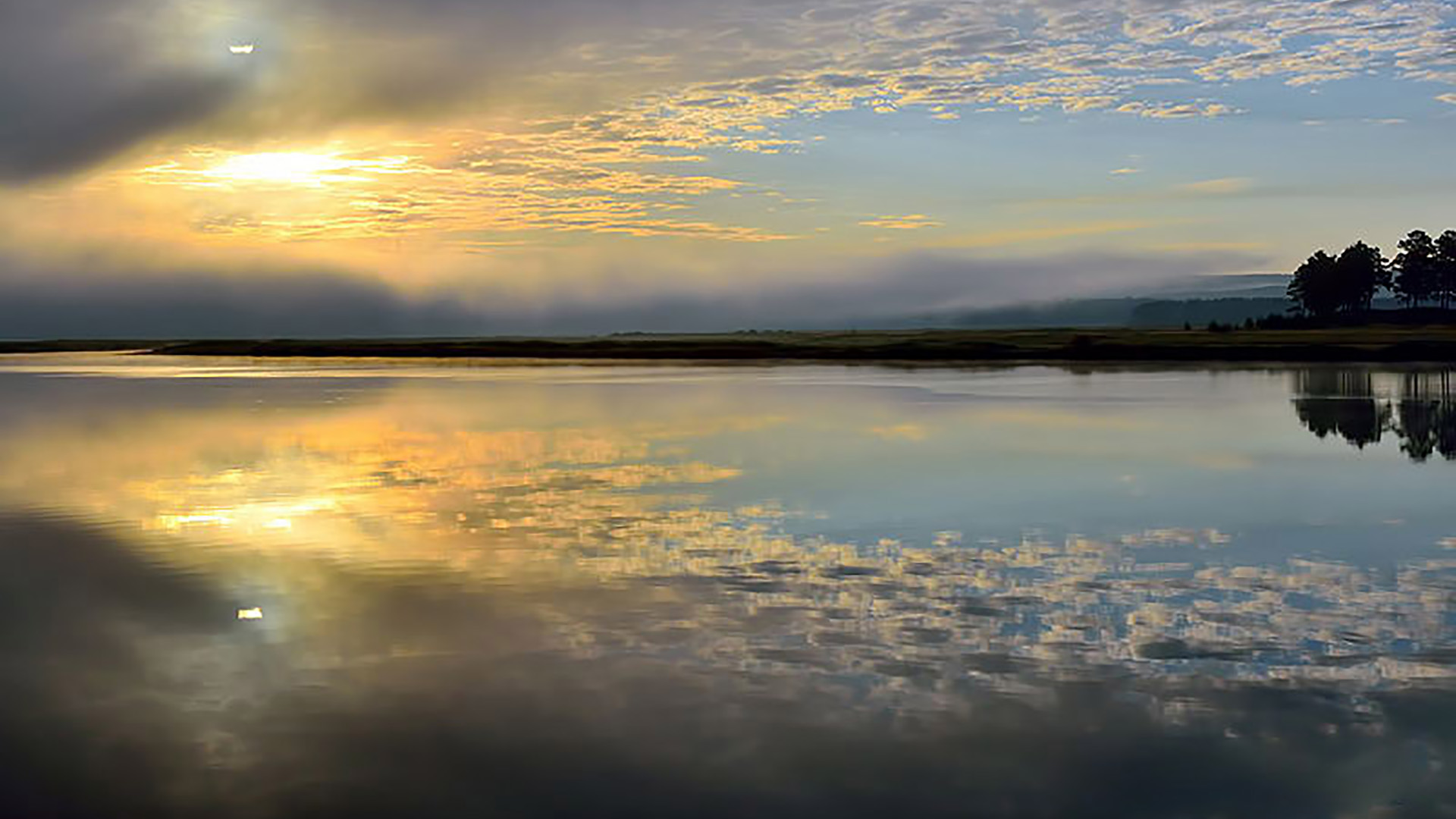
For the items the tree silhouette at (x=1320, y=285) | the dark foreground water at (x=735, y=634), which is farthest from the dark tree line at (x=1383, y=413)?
the tree silhouette at (x=1320, y=285)

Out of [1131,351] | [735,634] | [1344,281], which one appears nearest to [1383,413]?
[735,634]

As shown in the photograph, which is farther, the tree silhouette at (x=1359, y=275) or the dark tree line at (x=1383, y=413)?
the tree silhouette at (x=1359, y=275)

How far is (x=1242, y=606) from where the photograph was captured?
1442cm

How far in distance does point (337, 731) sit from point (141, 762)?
1.42 meters

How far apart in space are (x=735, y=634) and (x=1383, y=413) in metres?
36.5

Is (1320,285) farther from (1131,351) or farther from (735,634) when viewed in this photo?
(735,634)

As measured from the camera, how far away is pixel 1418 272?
178000 millimetres

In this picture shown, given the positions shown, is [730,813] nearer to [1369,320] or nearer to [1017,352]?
[1017,352]

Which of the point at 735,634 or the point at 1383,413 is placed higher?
the point at 1383,413

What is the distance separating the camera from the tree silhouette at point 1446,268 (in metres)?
176

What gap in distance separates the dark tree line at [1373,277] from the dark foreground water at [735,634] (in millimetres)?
159006

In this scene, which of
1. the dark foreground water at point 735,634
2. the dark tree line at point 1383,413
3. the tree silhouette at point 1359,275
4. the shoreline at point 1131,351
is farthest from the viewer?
the tree silhouette at point 1359,275

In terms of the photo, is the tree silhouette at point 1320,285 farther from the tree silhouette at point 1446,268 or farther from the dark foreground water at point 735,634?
the dark foreground water at point 735,634

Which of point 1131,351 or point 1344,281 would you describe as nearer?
point 1131,351
